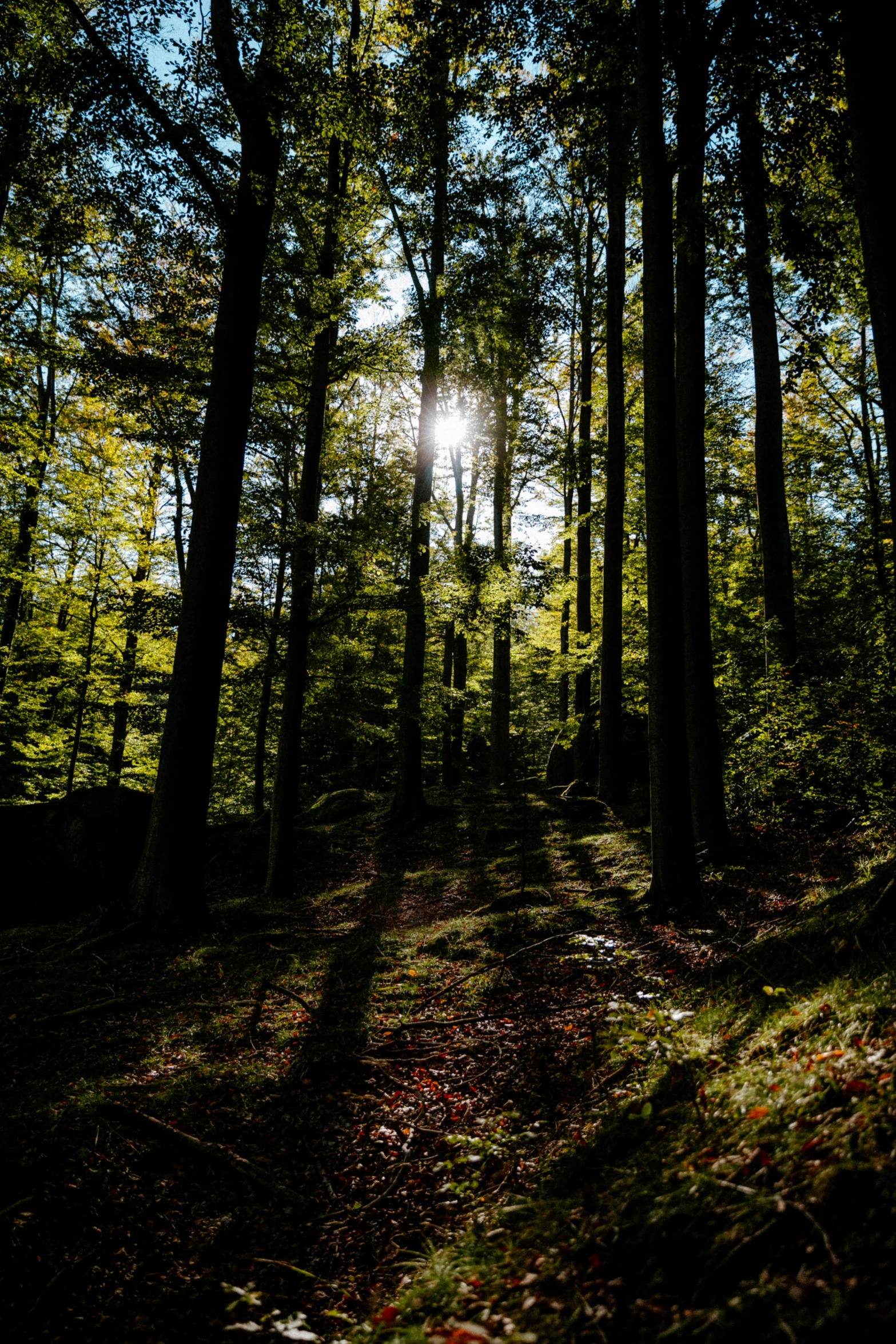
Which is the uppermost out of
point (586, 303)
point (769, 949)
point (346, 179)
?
point (586, 303)

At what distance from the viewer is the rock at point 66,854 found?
9.11 metres

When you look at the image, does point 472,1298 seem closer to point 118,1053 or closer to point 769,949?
point 769,949

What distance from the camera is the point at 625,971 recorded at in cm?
484

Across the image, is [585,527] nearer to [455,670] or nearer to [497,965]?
[455,670]

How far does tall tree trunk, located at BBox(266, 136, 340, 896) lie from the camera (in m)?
9.99

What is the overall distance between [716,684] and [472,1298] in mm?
8613

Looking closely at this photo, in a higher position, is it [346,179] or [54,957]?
[346,179]

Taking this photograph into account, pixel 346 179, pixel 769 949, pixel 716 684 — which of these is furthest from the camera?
pixel 346 179

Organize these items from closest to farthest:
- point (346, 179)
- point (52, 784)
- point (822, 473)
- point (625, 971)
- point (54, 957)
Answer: point (625, 971) → point (54, 957) → point (346, 179) → point (52, 784) → point (822, 473)

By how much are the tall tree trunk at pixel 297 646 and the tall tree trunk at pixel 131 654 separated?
7.90 metres

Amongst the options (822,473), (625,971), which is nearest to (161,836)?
(625,971)

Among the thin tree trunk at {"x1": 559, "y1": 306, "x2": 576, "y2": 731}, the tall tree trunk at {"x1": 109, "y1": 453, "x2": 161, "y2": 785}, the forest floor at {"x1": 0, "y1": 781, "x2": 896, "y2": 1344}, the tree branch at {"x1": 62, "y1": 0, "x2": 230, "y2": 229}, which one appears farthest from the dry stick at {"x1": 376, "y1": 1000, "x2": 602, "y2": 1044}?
the tall tree trunk at {"x1": 109, "y1": 453, "x2": 161, "y2": 785}

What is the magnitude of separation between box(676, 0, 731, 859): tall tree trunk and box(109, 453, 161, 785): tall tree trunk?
44.8 ft

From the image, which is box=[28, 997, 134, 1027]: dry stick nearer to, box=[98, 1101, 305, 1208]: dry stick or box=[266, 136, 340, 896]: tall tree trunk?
box=[98, 1101, 305, 1208]: dry stick
